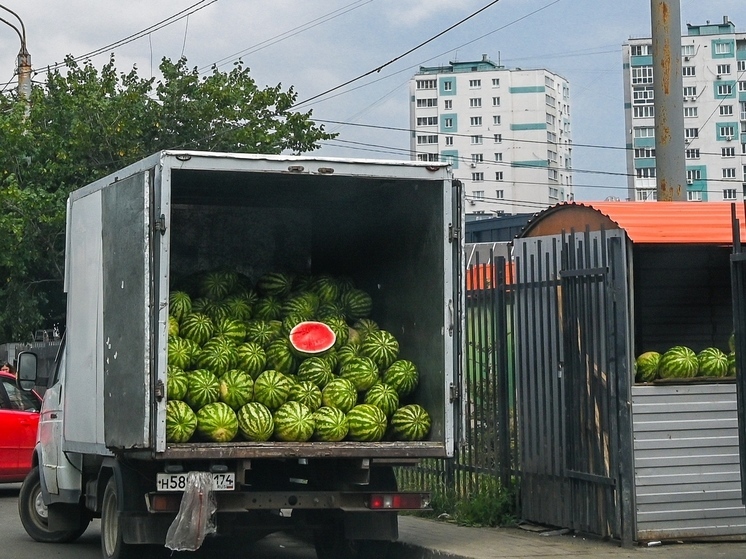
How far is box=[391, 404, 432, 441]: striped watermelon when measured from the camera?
832 centimetres

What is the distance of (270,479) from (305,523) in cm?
49

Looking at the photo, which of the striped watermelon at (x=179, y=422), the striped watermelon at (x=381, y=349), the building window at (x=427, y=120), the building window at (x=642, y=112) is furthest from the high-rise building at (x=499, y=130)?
the striped watermelon at (x=179, y=422)

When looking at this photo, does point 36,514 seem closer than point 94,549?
No

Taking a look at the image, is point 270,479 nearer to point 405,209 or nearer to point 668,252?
point 405,209

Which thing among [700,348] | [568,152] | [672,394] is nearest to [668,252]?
[700,348]

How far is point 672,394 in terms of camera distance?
353 inches

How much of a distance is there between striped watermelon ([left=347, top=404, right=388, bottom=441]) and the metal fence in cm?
184

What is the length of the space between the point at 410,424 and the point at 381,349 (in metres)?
0.74

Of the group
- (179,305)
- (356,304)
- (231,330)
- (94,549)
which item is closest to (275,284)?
(356,304)

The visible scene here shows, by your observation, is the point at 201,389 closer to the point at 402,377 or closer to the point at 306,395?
the point at 306,395

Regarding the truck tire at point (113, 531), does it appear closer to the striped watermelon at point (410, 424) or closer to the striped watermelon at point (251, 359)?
the striped watermelon at point (251, 359)

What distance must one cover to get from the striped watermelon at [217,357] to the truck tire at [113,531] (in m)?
1.05

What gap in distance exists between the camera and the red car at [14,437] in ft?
49.4

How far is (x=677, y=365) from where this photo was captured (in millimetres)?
9141
